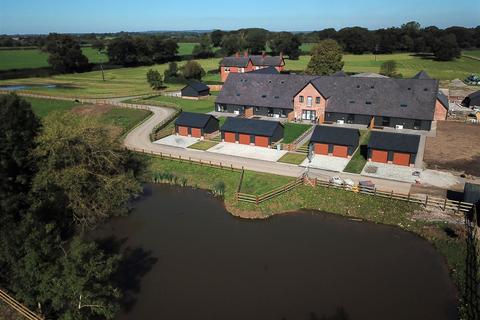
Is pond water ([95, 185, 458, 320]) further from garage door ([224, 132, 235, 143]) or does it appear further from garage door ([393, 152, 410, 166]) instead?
garage door ([224, 132, 235, 143])

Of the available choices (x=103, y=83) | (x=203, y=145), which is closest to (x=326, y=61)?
(x=203, y=145)

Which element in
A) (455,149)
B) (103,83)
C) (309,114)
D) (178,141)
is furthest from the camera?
(103,83)

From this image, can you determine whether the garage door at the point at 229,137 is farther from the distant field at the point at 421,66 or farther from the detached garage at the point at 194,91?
the distant field at the point at 421,66

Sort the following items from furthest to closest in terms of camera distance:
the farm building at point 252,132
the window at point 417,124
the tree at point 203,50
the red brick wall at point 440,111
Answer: the tree at point 203,50
the red brick wall at point 440,111
the window at point 417,124
the farm building at point 252,132

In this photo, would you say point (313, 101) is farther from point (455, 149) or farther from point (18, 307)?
point (18, 307)

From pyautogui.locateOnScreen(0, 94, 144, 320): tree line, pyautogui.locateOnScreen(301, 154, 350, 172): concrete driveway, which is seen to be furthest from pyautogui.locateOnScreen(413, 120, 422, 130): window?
pyautogui.locateOnScreen(0, 94, 144, 320): tree line

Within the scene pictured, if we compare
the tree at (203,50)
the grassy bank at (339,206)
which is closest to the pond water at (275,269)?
the grassy bank at (339,206)

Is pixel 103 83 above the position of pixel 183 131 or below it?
above

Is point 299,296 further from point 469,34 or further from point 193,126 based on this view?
point 469,34
